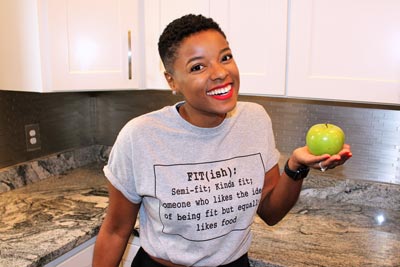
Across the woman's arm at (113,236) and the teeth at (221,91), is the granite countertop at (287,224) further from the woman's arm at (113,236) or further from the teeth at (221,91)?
the teeth at (221,91)

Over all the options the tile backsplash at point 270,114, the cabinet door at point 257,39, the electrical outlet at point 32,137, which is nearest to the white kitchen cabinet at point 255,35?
the cabinet door at point 257,39

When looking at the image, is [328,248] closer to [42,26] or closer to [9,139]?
[42,26]

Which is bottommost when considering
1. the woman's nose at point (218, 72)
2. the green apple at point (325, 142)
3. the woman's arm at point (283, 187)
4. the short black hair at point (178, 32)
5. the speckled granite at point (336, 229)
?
the speckled granite at point (336, 229)

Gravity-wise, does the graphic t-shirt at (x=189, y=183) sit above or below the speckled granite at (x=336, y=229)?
above

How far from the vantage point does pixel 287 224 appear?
5.09 feet

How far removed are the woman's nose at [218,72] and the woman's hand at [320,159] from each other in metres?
0.27

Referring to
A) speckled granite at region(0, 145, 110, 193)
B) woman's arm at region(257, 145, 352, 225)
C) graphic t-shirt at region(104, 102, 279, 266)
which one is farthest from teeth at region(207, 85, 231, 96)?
speckled granite at region(0, 145, 110, 193)

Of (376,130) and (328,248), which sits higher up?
(376,130)

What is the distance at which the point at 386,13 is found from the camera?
4.09 feet

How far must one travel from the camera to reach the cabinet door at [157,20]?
5.02 ft

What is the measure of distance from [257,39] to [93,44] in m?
0.62

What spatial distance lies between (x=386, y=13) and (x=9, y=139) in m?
1.55

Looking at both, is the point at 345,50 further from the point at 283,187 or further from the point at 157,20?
the point at 157,20

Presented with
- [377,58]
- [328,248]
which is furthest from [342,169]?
[377,58]
